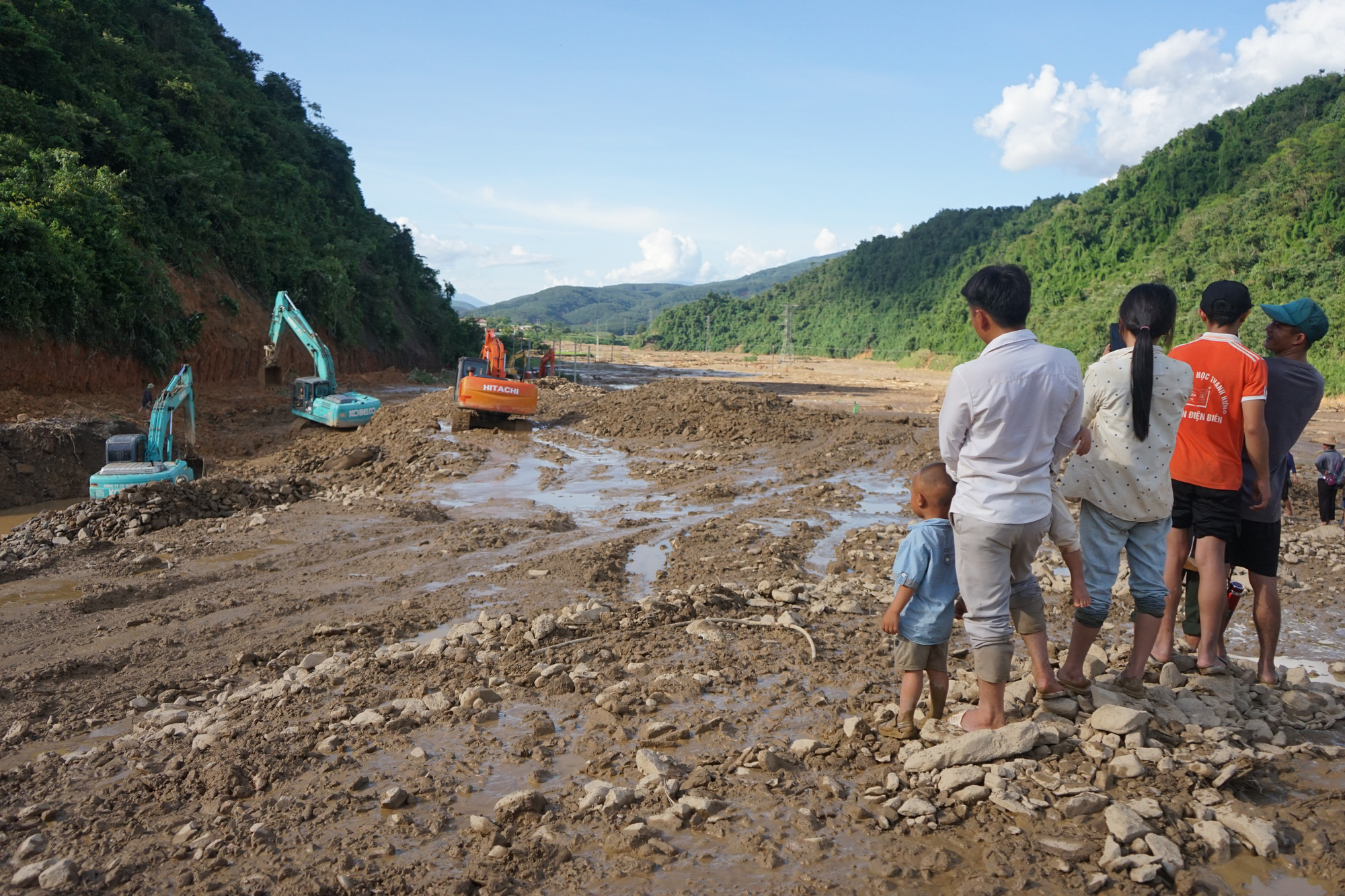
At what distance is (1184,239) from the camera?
4466cm

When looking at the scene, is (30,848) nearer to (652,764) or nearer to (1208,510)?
(652,764)

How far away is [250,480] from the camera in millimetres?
11844

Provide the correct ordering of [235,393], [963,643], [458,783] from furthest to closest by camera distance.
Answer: [235,393] → [963,643] → [458,783]

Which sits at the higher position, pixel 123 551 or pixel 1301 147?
pixel 1301 147

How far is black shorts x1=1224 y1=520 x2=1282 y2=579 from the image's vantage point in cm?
428

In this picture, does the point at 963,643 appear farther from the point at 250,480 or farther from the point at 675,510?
the point at 250,480

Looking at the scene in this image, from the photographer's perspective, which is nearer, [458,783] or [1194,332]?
[458,783]

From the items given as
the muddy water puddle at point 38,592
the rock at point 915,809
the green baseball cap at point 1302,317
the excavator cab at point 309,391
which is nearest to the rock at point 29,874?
the rock at point 915,809

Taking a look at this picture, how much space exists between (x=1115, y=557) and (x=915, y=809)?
151cm

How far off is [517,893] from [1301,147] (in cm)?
5218

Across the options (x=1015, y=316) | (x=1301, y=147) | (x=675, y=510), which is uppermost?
(x=1301, y=147)

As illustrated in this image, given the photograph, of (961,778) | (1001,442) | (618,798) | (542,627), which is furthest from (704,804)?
(542,627)

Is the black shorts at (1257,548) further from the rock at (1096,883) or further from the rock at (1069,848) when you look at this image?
the rock at (1096,883)

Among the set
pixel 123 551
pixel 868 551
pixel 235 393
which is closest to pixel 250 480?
pixel 123 551
